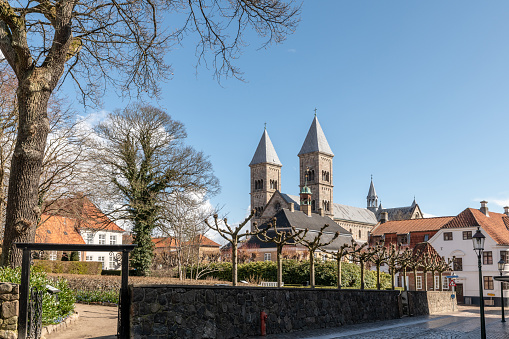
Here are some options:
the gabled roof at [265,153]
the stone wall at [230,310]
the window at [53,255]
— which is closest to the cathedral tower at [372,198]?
the gabled roof at [265,153]

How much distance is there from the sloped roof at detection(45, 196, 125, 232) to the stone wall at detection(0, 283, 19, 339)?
61.6 feet

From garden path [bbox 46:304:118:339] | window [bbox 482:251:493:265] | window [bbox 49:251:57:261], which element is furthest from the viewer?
window [bbox 482:251:493:265]

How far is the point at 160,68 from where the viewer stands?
44.9ft

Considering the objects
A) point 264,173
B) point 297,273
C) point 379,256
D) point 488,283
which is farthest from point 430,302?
point 264,173

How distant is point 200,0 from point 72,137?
57.6 ft

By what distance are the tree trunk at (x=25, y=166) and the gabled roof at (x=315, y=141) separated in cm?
10731

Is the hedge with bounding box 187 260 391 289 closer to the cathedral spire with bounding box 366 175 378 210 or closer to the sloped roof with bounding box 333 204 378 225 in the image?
the sloped roof with bounding box 333 204 378 225

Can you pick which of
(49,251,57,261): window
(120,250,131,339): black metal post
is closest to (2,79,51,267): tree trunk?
(120,250,131,339): black metal post

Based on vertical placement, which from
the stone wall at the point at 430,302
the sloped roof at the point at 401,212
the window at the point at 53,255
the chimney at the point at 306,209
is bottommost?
the stone wall at the point at 430,302

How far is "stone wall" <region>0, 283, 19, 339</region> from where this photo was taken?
953 centimetres

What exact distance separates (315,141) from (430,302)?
9118 centimetres

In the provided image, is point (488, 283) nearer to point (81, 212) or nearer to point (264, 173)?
point (81, 212)

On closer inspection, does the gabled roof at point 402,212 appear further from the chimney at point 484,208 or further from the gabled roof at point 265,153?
the chimney at point 484,208

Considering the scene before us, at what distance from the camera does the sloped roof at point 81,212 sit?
2845cm
